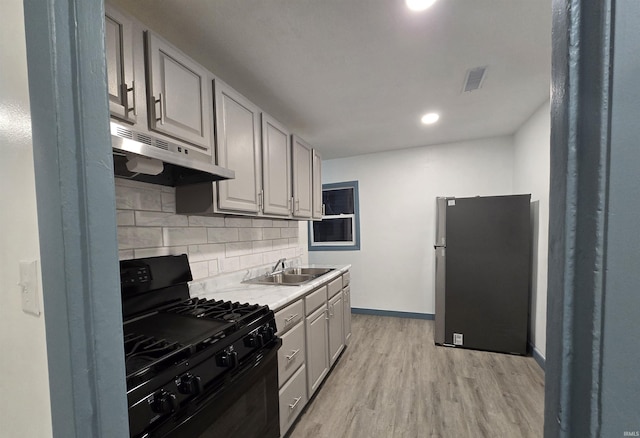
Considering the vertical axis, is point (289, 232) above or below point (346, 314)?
above

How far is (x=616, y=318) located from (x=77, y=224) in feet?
2.78

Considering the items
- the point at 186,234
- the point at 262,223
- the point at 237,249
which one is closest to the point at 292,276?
the point at 262,223

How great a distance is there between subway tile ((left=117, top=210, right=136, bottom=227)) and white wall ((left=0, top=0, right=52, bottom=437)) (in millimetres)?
668

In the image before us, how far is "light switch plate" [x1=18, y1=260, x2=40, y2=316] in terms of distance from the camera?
0.59m

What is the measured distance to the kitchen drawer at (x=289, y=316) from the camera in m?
1.56

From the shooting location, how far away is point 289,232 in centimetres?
303

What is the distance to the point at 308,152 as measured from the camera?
2.80 m

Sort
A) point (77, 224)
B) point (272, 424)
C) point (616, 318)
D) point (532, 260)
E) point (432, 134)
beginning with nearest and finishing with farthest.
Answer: point (616, 318) → point (77, 224) → point (272, 424) → point (532, 260) → point (432, 134)

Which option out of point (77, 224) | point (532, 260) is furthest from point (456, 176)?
point (77, 224)

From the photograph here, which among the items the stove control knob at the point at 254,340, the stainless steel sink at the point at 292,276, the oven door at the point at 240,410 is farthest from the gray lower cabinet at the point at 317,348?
the stove control knob at the point at 254,340

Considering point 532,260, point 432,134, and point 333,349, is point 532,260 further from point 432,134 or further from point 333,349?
point 333,349

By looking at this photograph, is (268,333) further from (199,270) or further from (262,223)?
(262,223)

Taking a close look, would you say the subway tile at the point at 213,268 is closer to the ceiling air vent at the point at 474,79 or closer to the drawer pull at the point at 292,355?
the drawer pull at the point at 292,355

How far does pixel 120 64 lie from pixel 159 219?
791 millimetres
